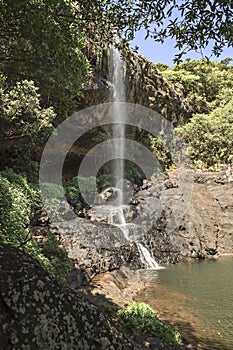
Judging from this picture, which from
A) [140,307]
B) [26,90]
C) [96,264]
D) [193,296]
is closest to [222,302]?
[193,296]

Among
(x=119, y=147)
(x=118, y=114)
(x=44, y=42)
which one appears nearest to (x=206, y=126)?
(x=119, y=147)

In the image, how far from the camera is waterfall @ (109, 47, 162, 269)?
13406mm

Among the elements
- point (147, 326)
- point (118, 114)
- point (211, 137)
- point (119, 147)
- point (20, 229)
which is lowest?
point (147, 326)

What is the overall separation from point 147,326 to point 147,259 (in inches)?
308

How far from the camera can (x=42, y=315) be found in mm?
1468

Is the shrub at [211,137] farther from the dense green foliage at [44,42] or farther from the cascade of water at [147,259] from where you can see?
the dense green foliage at [44,42]

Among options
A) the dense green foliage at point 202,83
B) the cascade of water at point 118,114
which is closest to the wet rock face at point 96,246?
the cascade of water at point 118,114

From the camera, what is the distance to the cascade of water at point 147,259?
500 inches

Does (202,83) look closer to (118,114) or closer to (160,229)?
(118,114)

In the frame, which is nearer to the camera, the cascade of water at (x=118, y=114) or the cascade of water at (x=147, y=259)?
the cascade of water at (x=147, y=259)

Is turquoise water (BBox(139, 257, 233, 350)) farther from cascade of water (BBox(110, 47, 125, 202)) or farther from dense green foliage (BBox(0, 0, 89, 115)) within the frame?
cascade of water (BBox(110, 47, 125, 202))

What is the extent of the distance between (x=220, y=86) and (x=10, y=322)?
33133mm

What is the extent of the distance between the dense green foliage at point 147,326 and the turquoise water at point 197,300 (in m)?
0.59

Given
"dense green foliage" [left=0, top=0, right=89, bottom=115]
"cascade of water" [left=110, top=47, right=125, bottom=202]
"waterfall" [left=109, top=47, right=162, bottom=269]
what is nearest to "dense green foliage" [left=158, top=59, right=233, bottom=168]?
"cascade of water" [left=110, top=47, right=125, bottom=202]
